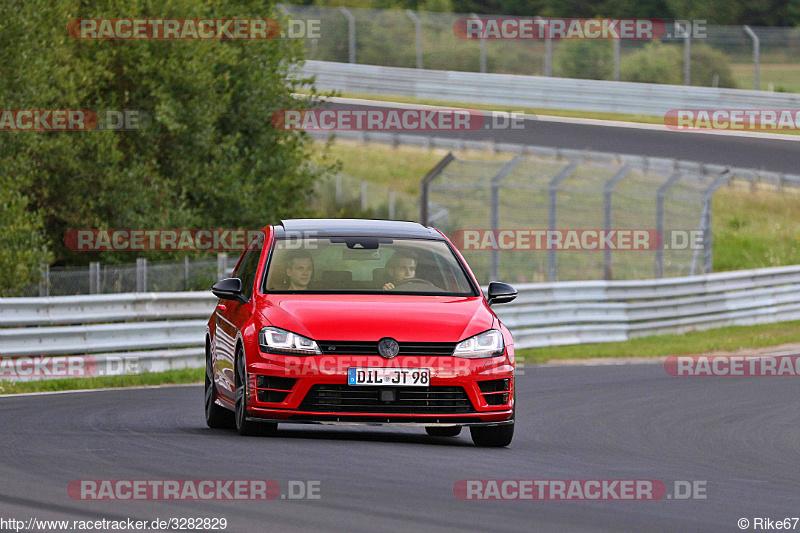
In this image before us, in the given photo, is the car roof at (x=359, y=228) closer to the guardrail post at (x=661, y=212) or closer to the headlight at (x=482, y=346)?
the headlight at (x=482, y=346)

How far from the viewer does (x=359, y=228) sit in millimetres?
10820

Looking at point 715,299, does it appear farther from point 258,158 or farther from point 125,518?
point 125,518

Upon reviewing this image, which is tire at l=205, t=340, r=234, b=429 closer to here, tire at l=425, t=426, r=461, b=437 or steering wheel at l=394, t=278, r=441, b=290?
tire at l=425, t=426, r=461, b=437

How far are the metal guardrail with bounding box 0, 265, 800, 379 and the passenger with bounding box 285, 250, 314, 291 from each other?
20.2 feet

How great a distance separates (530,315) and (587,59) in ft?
81.7

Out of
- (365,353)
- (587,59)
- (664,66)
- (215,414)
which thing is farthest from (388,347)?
(664,66)

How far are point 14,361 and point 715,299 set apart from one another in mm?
12987

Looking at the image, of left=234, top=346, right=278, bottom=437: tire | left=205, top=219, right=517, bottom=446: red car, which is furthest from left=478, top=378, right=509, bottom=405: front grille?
left=234, top=346, right=278, bottom=437: tire

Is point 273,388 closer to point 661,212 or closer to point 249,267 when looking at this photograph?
point 249,267

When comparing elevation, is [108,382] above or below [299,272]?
below

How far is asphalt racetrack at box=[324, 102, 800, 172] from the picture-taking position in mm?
36062

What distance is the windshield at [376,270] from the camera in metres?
10.2

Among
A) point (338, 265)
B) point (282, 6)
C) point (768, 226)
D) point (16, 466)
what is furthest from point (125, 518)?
point (768, 226)

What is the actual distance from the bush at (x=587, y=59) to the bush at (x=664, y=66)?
0.65 metres
